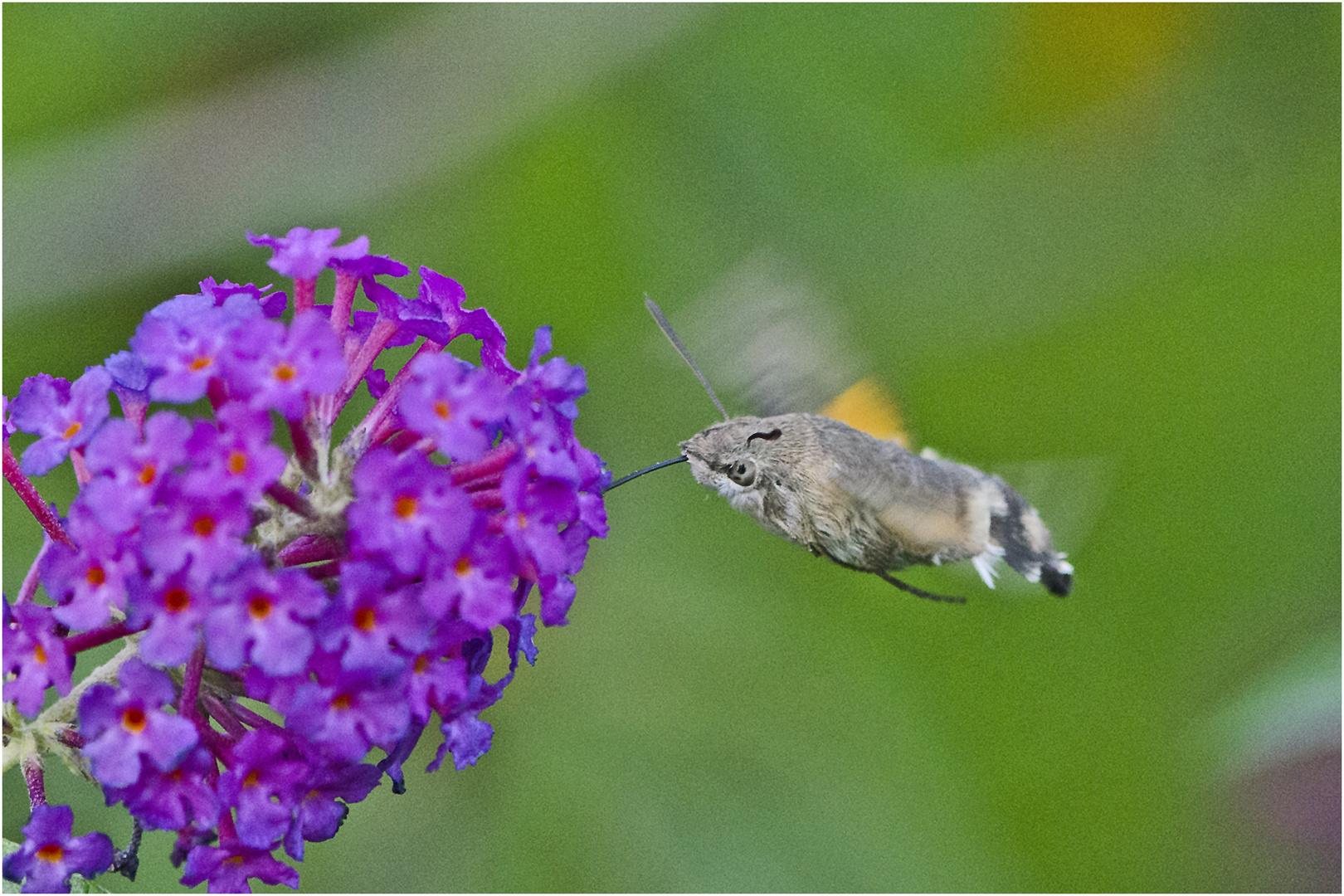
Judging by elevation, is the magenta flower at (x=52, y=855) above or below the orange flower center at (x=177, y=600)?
below

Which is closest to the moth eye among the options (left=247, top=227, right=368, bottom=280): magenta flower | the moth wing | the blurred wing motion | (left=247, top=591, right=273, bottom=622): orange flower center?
the moth wing

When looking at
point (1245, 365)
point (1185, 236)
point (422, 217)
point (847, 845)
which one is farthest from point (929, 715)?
point (422, 217)

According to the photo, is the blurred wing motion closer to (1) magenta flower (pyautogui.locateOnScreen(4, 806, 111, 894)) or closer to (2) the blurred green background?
(2) the blurred green background

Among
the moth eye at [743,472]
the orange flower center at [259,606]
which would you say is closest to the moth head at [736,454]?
the moth eye at [743,472]

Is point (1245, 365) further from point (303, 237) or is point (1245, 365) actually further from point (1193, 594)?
point (303, 237)

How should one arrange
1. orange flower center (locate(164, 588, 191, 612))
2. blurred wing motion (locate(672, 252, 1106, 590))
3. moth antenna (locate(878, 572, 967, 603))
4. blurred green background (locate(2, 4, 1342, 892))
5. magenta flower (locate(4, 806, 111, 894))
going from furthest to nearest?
1. blurred green background (locate(2, 4, 1342, 892))
2. blurred wing motion (locate(672, 252, 1106, 590))
3. moth antenna (locate(878, 572, 967, 603))
4. magenta flower (locate(4, 806, 111, 894))
5. orange flower center (locate(164, 588, 191, 612))

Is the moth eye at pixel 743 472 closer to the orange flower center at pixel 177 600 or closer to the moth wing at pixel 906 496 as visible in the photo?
the moth wing at pixel 906 496

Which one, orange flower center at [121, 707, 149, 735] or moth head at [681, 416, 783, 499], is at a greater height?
moth head at [681, 416, 783, 499]
